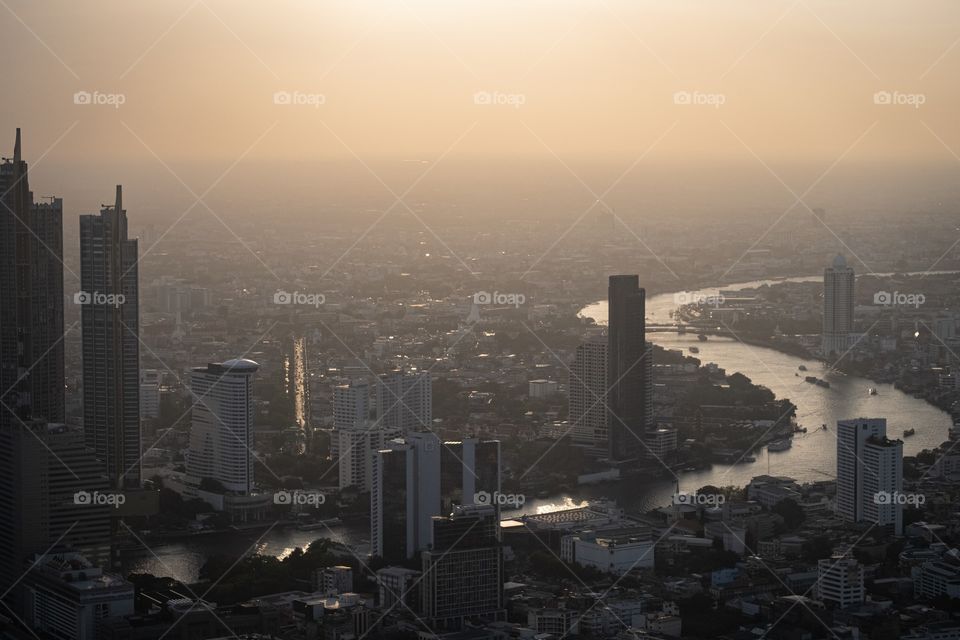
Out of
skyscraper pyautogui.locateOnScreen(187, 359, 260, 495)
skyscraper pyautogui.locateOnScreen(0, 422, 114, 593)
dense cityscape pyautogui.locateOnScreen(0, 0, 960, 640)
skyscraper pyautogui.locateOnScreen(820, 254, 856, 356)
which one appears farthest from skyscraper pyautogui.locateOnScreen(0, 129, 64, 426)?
skyscraper pyautogui.locateOnScreen(820, 254, 856, 356)

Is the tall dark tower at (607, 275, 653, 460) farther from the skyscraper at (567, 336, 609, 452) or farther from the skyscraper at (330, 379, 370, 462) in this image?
the skyscraper at (330, 379, 370, 462)

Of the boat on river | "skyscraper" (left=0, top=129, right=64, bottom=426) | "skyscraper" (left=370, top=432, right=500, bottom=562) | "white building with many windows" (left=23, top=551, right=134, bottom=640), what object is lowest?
"white building with many windows" (left=23, top=551, right=134, bottom=640)

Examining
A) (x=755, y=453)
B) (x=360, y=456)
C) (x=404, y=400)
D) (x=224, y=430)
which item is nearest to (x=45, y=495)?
(x=224, y=430)

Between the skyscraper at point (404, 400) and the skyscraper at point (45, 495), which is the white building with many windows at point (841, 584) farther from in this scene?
the skyscraper at point (404, 400)

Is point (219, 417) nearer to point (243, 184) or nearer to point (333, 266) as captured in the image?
point (243, 184)

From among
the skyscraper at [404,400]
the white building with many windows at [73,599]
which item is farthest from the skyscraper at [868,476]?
the white building with many windows at [73,599]

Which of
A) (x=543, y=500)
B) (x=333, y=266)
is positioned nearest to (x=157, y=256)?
(x=333, y=266)
